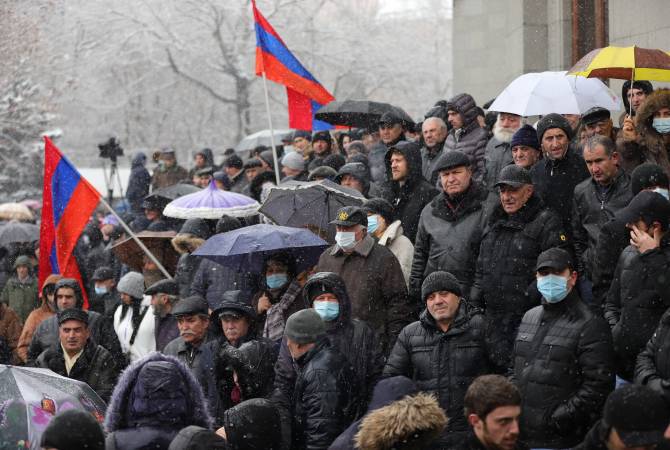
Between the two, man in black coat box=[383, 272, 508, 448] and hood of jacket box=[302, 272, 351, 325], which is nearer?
man in black coat box=[383, 272, 508, 448]

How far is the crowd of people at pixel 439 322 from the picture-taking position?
6250 millimetres

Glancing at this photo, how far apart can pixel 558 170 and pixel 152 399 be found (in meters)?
4.28

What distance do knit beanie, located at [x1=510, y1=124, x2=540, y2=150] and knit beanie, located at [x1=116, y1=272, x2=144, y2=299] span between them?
13.0 ft

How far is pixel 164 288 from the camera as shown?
10.8 meters

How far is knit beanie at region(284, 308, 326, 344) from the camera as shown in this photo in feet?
24.8

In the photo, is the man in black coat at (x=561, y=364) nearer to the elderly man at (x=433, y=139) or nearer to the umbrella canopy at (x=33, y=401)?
the umbrella canopy at (x=33, y=401)


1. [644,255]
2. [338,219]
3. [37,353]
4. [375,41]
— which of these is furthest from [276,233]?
[375,41]

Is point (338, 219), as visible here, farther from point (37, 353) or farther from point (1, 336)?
point (1, 336)

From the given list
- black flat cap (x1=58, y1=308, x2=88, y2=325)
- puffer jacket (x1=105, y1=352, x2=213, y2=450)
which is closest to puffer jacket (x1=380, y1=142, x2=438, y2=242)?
black flat cap (x1=58, y1=308, x2=88, y2=325)

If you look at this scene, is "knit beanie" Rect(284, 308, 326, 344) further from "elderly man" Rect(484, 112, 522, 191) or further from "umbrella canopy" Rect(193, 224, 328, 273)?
"elderly man" Rect(484, 112, 522, 191)

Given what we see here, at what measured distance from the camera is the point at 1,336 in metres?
12.4

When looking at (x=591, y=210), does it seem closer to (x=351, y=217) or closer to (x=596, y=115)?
(x=596, y=115)

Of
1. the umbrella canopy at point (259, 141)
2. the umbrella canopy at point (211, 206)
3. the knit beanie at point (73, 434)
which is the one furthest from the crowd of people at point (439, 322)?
the umbrella canopy at point (259, 141)

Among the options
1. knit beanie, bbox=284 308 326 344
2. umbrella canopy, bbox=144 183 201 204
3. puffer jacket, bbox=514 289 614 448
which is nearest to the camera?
puffer jacket, bbox=514 289 614 448
